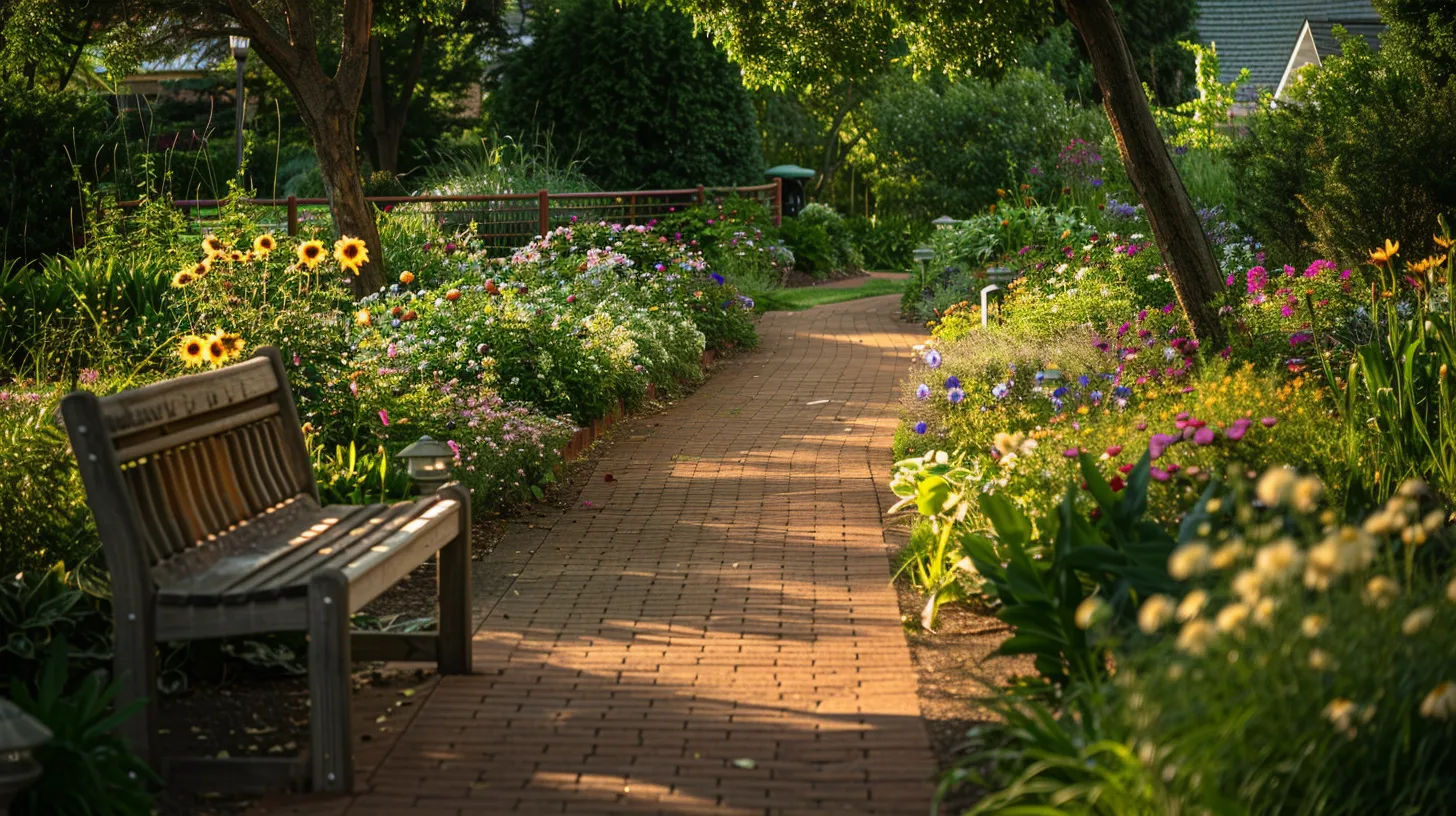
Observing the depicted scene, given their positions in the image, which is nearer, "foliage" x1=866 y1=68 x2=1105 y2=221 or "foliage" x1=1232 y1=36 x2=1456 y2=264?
"foliage" x1=1232 y1=36 x2=1456 y2=264

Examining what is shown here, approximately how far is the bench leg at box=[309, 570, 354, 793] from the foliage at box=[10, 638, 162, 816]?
42cm

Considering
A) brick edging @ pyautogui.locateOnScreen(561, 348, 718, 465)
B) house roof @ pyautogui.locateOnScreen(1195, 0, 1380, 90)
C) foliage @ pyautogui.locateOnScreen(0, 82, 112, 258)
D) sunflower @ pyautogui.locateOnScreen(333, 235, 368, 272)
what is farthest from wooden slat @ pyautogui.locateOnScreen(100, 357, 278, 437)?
house roof @ pyautogui.locateOnScreen(1195, 0, 1380, 90)

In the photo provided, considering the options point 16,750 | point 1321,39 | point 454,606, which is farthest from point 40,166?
point 1321,39

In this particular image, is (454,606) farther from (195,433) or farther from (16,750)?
(16,750)

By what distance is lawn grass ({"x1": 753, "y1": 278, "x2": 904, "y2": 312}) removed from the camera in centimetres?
1814

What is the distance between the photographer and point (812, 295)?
2027 cm

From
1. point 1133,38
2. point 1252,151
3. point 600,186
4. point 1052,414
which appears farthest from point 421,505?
point 1133,38

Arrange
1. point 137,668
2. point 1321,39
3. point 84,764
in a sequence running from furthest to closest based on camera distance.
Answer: point 1321,39, point 137,668, point 84,764

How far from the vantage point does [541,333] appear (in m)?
9.62

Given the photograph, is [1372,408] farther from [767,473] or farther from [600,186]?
[600,186]

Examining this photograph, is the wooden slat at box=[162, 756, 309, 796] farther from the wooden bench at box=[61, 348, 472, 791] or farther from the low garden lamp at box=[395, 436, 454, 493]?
the low garden lamp at box=[395, 436, 454, 493]

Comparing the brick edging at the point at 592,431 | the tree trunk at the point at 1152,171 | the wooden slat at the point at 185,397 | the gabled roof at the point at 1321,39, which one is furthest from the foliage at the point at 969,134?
the wooden slat at the point at 185,397

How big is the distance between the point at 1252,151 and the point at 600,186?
1511 centimetres

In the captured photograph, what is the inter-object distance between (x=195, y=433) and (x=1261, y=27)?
36.9m
